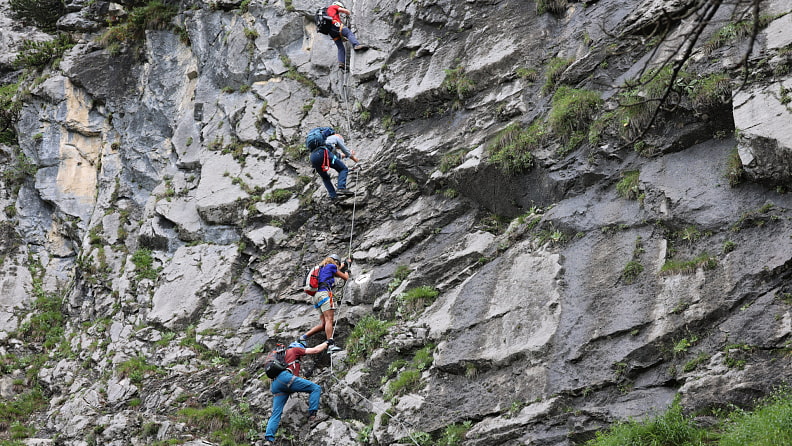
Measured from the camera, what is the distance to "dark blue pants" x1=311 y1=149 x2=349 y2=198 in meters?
15.3

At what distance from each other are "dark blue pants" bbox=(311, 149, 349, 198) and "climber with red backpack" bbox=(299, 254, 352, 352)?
245cm

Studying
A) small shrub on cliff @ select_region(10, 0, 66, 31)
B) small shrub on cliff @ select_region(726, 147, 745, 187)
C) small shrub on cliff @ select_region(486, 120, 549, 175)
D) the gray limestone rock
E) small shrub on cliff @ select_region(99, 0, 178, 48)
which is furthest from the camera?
small shrub on cliff @ select_region(10, 0, 66, 31)

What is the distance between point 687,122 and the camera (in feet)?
36.3

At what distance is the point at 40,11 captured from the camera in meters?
27.4

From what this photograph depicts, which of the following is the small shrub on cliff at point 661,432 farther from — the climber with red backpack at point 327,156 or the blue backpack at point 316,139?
the blue backpack at point 316,139

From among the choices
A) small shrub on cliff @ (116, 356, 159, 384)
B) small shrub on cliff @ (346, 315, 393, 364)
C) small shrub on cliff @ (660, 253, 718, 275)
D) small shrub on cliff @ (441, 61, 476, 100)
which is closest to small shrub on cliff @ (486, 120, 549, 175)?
small shrub on cliff @ (441, 61, 476, 100)

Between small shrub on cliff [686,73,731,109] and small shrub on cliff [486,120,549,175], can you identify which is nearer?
small shrub on cliff [686,73,731,109]

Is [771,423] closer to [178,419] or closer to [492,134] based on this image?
[492,134]

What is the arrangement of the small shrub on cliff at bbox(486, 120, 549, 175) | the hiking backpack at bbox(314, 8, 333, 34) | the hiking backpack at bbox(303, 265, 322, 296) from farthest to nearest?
the hiking backpack at bbox(314, 8, 333, 34), the hiking backpack at bbox(303, 265, 322, 296), the small shrub on cliff at bbox(486, 120, 549, 175)

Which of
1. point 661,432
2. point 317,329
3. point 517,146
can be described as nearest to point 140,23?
point 317,329

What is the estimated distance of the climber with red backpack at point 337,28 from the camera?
57.9 ft

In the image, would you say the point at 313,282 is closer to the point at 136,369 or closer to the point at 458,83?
the point at 136,369

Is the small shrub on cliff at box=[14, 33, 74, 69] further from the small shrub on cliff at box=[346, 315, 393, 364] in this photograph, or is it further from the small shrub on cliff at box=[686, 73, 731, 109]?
the small shrub on cliff at box=[686, 73, 731, 109]

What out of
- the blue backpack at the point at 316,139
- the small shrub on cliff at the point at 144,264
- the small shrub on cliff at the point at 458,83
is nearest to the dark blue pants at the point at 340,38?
the small shrub on cliff at the point at 458,83
